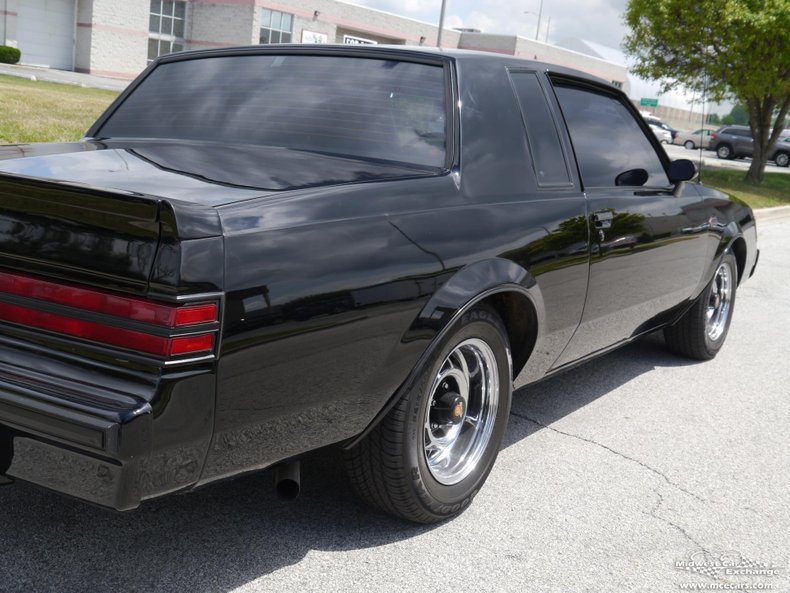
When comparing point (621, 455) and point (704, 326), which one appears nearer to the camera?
point (621, 455)

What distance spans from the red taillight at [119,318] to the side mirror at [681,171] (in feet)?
10.3

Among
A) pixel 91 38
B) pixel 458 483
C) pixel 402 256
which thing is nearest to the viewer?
pixel 402 256

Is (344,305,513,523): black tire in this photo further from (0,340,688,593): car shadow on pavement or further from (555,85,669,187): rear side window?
(555,85,669,187): rear side window

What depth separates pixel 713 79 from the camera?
830 inches

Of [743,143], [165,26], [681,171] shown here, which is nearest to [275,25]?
[165,26]

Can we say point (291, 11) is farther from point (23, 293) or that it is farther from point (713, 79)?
point (23, 293)

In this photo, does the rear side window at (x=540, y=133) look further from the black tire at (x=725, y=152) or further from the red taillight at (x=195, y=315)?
the black tire at (x=725, y=152)

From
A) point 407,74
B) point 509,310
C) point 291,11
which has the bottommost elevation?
point 509,310

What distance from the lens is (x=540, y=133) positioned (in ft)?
11.9

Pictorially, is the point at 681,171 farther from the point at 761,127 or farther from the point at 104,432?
the point at 761,127

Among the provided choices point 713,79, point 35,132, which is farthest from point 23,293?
point 713,79

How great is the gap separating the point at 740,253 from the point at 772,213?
11.4 m

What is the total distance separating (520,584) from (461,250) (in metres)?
1.07

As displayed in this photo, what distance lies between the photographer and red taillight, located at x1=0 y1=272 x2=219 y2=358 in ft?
6.98
